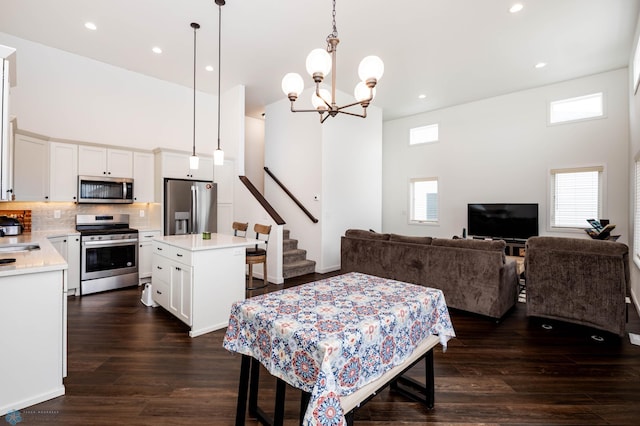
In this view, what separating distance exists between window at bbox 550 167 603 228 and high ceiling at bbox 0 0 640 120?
5.72 ft

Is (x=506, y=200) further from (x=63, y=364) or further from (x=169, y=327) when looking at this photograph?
(x=63, y=364)

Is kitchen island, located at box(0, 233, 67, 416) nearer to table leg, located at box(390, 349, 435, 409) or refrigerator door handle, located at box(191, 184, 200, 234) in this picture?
table leg, located at box(390, 349, 435, 409)

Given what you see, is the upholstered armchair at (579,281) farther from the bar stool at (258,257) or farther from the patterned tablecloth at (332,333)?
the bar stool at (258,257)

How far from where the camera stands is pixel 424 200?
7.49 metres

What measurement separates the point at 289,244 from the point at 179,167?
2.44 metres

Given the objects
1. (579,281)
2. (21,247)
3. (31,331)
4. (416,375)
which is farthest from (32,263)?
(579,281)

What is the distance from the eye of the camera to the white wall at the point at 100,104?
430cm

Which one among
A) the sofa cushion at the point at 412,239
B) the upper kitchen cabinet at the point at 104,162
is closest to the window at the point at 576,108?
the sofa cushion at the point at 412,239

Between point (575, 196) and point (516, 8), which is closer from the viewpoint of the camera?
point (516, 8)

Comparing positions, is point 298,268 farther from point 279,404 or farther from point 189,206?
point 279,404

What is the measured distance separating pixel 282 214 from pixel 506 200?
4723 millimetres

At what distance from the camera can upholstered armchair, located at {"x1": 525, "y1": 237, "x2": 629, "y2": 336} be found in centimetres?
288

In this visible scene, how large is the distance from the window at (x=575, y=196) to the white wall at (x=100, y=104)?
684cm

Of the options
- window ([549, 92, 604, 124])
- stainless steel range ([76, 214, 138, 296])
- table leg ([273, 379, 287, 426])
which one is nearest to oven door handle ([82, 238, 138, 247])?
stainless steel range ([76, 214, 138, 296])
